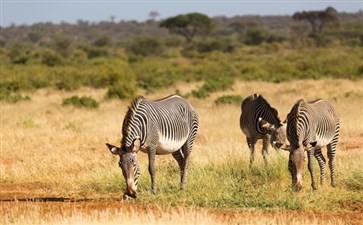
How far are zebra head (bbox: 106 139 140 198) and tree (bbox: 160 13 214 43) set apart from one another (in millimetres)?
75047

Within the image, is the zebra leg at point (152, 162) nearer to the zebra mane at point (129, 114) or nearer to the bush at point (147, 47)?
the zebra mane at point (129, 114)

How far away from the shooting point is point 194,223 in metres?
7.80

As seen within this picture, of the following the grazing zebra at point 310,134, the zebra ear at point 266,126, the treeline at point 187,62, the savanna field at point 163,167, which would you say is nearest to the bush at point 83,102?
the savanna field at point 163,167

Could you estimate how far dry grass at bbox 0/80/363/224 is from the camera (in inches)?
348

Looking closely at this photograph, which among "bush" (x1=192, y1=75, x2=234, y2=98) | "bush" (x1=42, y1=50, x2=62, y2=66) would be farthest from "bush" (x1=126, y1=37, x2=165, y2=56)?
"bush" (x1=192, y1=75, x2=234, y2=98)

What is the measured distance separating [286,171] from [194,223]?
408 centimetres

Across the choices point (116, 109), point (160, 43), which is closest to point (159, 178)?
point (116, 109)

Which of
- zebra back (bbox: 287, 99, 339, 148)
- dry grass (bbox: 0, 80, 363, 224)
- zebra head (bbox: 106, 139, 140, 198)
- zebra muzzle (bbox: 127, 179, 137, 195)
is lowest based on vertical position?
dry grass (bbox: 0, 80, 363, 224)

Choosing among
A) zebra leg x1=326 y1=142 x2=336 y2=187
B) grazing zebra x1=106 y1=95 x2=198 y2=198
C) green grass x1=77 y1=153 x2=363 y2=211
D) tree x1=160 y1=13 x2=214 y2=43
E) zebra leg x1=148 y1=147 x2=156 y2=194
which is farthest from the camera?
tree x1=160 y1=13 x2=214 y2=43

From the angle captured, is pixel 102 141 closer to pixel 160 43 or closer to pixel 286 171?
pixel 286 171

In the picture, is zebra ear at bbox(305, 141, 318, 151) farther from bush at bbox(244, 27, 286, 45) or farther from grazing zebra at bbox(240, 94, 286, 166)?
bush at bbox(244, 27, 286, 45)

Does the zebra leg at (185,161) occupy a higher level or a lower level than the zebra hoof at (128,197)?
higher

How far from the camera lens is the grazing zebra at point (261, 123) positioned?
11951 mm

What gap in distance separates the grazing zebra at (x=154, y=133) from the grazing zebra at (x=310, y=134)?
5.61 ft
